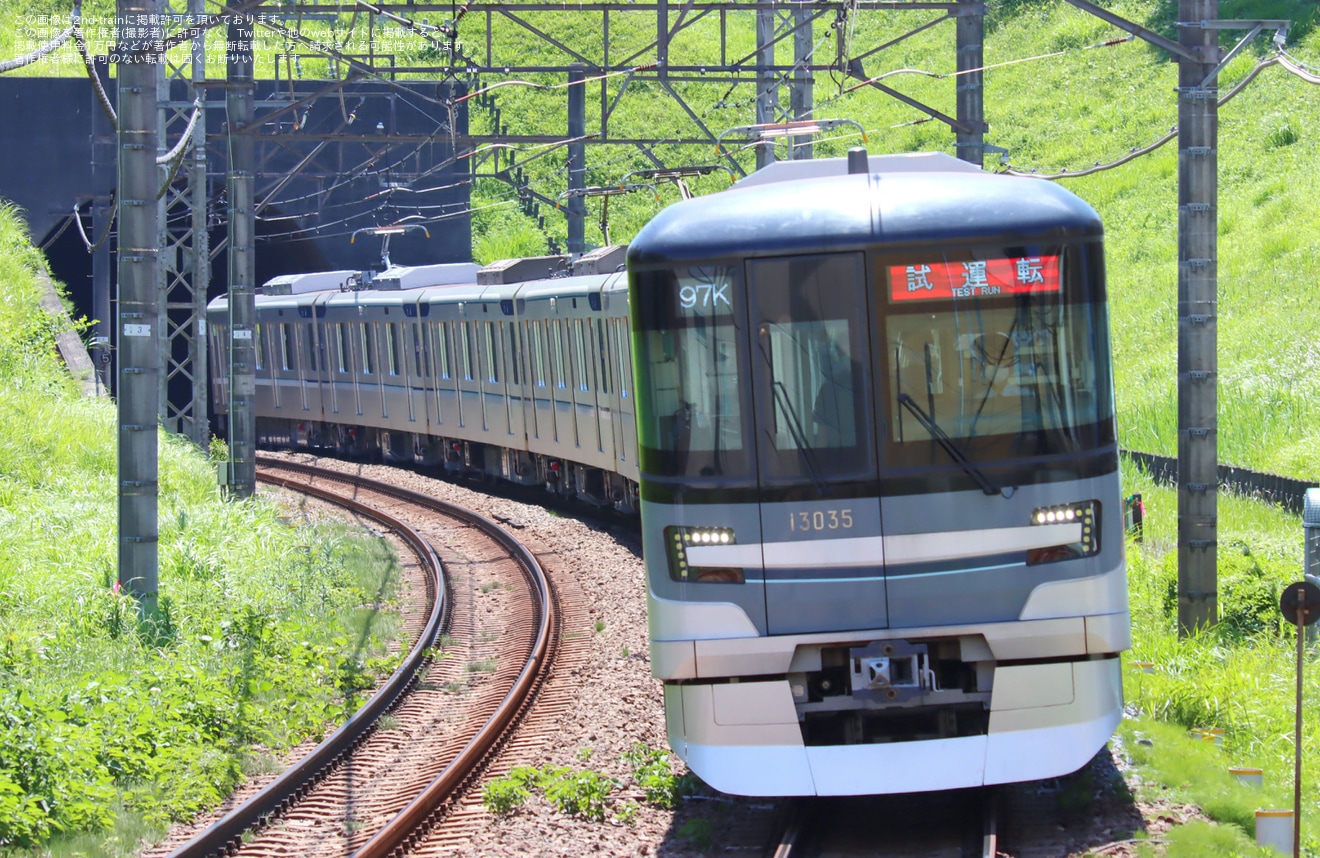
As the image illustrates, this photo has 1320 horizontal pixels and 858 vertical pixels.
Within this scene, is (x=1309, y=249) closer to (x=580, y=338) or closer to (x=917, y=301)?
(x=580, y=338)

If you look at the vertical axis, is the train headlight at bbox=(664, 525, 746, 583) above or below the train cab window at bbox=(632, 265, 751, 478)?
below

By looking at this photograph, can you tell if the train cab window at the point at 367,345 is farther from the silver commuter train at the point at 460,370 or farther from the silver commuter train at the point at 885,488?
the silver commuter train at the point at 885,488

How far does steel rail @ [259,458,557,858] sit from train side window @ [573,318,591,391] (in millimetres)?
1912

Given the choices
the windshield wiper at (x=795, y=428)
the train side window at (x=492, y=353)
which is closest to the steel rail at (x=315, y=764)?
the windshield wiper at (x=795, y=428)

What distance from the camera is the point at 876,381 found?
667 cm

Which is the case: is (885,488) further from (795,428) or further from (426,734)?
(426,734)

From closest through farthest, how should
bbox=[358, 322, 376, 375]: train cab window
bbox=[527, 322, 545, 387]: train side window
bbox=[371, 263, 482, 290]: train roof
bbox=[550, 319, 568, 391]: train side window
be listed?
bbox=[550, 319, 568, 391]: train side window
bbox=[527, 322, 545, 387]: train side window
bbox=[371, 263, 482, 290]: train roof
bbox=[358, 322, 376, 375]: train cab window

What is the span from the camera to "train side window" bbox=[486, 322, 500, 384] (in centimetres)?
2158

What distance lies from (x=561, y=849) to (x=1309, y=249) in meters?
25.5

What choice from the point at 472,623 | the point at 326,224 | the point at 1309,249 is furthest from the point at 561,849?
the point at 326,224

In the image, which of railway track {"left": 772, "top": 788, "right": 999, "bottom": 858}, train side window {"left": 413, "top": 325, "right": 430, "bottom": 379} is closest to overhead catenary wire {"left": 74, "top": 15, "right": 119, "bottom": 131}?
railway track {"left": 772, "top": 788, "right": 999, "bottom": 858}

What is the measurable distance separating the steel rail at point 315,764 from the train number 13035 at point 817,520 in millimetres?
3122

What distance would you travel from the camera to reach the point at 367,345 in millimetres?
26969

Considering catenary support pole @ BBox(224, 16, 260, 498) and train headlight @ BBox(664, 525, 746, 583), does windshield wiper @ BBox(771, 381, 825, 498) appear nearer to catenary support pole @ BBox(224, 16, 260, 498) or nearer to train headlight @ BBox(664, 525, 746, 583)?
train headlight @ BBox(664, 525, 746, 583)
